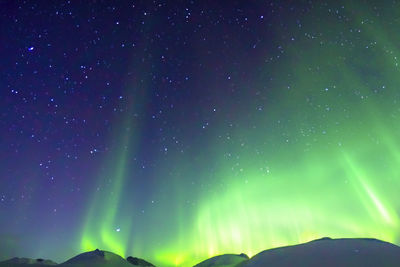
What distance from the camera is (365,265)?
12.2 meters

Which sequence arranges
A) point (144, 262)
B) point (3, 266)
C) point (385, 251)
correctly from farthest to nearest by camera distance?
1. point (144, 262)
2. point (3, 266)
3. point (385, 251)

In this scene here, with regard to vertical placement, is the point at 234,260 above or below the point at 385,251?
above

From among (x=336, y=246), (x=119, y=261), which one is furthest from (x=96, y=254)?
(x=336, y=246)

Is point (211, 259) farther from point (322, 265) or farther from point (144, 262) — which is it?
point (322, 265)

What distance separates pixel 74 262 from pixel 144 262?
32.8 ft

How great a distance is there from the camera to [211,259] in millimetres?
28562

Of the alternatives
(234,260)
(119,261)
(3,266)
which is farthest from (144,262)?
(3,266)

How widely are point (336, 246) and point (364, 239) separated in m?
2.68

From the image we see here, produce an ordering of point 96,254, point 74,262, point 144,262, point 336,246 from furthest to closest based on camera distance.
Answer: point 144,262 → point 96,254 → point 74,262 → point 336,246

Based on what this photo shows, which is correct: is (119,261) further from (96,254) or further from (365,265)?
(365,265)

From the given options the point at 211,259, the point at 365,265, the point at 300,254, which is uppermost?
the point at 211,259

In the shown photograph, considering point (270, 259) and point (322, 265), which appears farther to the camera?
point (270, 259)

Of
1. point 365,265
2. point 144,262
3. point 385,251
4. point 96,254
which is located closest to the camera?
point 365,265

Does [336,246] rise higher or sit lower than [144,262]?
lower
